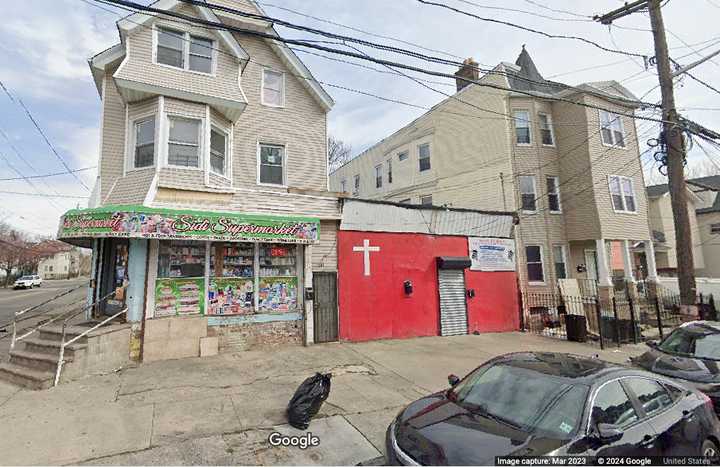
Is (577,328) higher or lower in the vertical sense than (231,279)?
lower

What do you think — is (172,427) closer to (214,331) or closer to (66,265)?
(214,331)

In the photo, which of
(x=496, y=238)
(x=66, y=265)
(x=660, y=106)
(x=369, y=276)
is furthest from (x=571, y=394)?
(x=66, y=265)

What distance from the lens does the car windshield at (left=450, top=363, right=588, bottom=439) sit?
3.41 meters

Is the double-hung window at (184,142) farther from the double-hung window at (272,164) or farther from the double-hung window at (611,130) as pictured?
the double-hung window at (611,130)

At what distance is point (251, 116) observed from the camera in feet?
41.2

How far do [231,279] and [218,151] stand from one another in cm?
428

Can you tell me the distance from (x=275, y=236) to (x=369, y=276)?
147 inches

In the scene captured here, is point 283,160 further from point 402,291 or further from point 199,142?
point 402,291

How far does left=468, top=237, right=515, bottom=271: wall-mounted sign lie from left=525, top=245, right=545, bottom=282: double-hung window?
7.68ft

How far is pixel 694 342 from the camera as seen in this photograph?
7344 millimetres

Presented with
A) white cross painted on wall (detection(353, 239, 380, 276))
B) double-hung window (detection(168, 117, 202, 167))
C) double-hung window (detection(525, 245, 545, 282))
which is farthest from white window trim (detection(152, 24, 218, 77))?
double-hung window (detection(525, 245, 545, 282))

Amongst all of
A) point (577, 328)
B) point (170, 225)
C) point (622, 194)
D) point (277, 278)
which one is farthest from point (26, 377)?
point (622, 194)

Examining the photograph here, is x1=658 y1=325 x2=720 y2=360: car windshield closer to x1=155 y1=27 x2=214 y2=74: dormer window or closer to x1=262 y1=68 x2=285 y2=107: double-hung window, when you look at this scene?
x1=262 y1=68 x2=285 y2=107: double-hung window

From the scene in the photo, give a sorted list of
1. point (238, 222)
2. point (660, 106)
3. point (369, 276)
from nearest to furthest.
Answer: point (238, 222) < point (660, 106) < point (369, 276)
